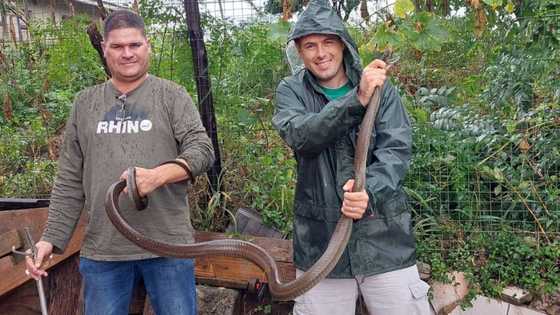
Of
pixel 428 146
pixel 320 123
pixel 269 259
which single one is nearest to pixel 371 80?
pixel 320 123

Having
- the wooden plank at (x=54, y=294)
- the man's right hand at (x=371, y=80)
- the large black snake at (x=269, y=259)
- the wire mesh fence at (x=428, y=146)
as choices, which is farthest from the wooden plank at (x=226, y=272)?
the man's right hand at (x=371, y=80)

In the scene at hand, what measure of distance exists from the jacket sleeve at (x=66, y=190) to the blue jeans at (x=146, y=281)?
167 millimetres

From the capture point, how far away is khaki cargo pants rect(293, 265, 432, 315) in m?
2.57

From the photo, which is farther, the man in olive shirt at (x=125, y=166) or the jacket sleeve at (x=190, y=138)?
the man in olive shirt at (x=125, y=166)

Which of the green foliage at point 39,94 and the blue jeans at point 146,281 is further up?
the green foliage at point 39,94

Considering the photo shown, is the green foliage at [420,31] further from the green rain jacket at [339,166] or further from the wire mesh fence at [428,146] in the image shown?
the green rain jacket at [339,166]

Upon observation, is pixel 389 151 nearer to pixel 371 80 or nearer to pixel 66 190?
pixel 371 80

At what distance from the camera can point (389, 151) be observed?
252cm

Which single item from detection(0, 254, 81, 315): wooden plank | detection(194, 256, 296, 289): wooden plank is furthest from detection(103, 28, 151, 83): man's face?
detection(0, 254, 81, 315): wooden plank

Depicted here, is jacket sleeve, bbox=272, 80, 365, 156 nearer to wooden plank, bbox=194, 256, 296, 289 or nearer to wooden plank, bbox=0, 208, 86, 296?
wooden plank, bbox=194, 256, 296, 289

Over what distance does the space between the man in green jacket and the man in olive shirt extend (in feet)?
1.65

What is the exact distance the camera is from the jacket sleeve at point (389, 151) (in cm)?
241

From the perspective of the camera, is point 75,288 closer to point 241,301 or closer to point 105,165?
point 241,301

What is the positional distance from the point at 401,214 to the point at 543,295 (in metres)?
1.98
